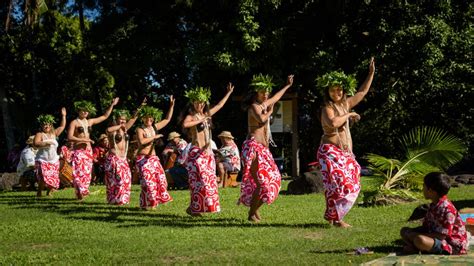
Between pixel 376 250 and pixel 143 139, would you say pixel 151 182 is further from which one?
pixel 376 250

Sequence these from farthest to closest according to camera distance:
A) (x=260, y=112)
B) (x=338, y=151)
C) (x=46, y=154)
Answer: (x=46, y=154)
(x=260, y=112)
(x=338, y=151)

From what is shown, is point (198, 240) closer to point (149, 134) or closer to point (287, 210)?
point (287, 210)

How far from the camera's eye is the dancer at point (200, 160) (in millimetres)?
8672

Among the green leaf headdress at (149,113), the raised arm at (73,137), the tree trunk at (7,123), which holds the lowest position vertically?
the raised arm at (73,137)

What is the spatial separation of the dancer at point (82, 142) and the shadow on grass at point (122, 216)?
39 centimetres

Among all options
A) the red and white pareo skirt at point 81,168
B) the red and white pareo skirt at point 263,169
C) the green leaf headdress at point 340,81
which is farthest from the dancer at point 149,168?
the green leaf headdress at point 340,81

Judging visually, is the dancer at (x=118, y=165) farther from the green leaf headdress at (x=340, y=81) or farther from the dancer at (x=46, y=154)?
the green leaf headdress at (x=340, y=81)

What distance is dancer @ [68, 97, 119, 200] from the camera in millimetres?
11500

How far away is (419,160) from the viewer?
10789 mm

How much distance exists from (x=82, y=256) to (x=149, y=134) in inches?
163

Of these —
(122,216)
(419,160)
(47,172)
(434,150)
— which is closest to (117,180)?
(122,216)

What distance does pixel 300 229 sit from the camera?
7.41 m

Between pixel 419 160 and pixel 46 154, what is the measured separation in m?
7.45

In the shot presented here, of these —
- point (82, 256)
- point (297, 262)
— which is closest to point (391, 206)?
point (297, 262)
